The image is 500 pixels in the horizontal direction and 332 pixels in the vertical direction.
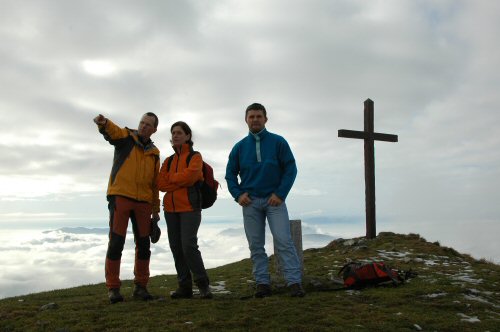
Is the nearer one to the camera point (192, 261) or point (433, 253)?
point (192, 261)

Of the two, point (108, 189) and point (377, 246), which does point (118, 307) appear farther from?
point (377, 246)

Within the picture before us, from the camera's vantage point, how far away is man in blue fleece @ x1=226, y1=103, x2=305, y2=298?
7.89 m

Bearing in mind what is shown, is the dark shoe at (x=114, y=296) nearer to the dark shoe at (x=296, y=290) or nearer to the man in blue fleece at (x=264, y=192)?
the man in blue fleece at (x=264, y=192)

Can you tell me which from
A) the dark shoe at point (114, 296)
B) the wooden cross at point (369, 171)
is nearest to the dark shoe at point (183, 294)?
the dark shoe at point (114, 296)

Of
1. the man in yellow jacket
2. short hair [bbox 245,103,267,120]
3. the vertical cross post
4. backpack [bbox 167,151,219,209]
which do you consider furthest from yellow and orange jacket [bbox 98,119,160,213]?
the vertical cross post

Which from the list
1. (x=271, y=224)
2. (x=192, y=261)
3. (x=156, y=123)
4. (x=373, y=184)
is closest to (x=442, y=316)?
(x=271, y=224)

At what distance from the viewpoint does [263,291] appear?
8086 millimetres

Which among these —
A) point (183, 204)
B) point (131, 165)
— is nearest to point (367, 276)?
point (183, 204)

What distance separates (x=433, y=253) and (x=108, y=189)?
11.9 m

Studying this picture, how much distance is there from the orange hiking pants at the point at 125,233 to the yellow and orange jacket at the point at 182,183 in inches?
17.9

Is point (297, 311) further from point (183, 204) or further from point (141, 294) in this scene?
point (141, 294)

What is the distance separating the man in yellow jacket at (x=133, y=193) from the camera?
7.60 metres

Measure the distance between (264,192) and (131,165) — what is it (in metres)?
2.39

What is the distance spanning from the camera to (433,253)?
15305 millimetres
